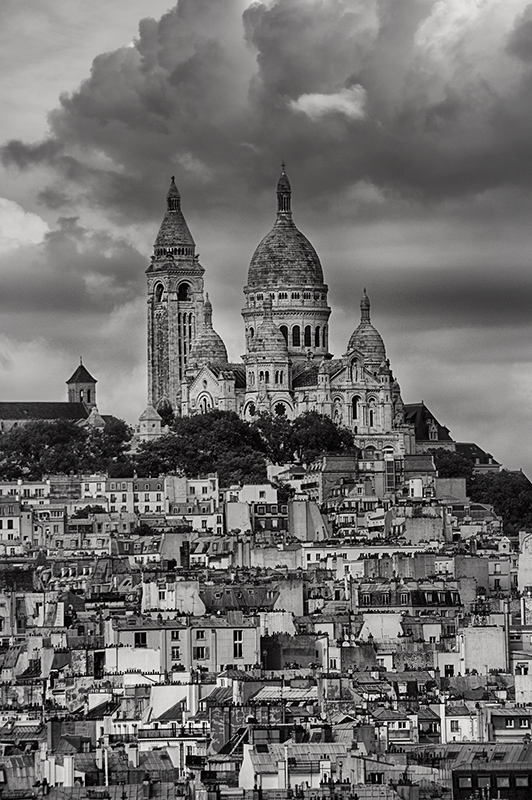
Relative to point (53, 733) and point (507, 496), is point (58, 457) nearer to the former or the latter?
point (507, 496)

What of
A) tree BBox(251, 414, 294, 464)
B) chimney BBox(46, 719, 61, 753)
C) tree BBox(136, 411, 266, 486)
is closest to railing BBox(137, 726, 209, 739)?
chimney BBox(46, 719, 61, 753)

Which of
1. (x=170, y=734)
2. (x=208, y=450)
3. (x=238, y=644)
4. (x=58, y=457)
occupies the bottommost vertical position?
(x=170, y=734)

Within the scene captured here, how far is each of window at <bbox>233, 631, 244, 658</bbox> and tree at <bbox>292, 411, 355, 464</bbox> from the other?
320ft

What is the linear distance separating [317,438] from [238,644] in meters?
104

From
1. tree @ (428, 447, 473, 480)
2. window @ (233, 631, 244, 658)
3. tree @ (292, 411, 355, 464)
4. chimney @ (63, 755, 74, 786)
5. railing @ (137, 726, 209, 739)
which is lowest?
chimney @ (63, 755, 74, 786)

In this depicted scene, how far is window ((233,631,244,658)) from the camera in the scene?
86.6 meters

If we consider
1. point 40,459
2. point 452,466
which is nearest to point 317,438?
point 452,466

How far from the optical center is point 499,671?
82188 millimetres

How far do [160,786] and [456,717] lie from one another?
42.7 feet

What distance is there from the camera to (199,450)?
18725cm

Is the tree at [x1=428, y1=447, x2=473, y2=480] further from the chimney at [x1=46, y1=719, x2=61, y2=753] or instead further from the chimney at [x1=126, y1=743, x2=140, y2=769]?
the chimney at [x1=126, y1=743, x2=140, y2=769]

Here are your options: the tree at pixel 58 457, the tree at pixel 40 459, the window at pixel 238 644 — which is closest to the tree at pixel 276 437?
the tree at pixel 58 457

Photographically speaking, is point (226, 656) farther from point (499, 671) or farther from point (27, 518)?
point (27, 518)

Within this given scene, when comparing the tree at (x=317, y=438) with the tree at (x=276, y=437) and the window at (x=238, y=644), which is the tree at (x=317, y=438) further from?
the window at (x=238, y=644)
